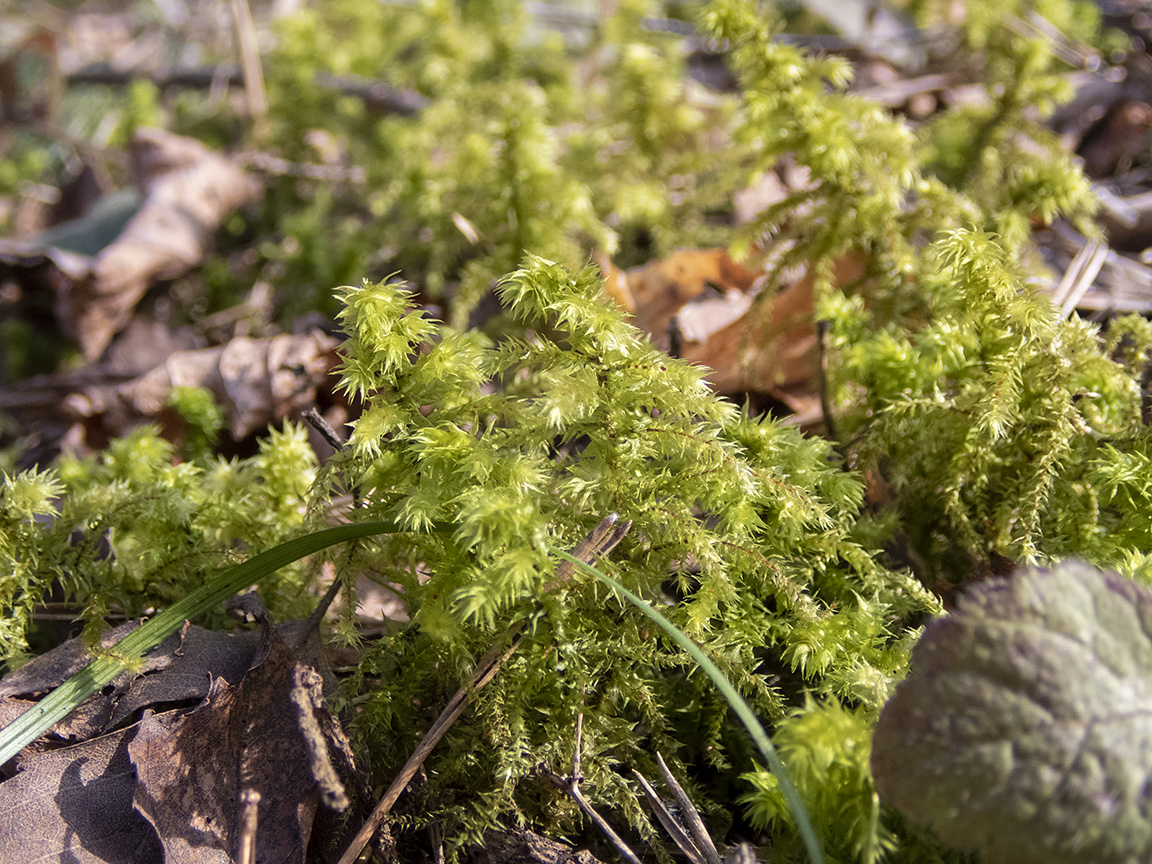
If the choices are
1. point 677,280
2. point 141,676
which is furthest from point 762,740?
point 677,280

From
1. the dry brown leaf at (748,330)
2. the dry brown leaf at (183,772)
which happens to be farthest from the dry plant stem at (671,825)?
the dry brown leaf at (748,330)

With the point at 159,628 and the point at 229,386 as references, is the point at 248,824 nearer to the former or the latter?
the point at 159,628

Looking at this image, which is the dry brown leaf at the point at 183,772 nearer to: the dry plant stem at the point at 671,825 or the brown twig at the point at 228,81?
the dry plant stem at the point at 671,825

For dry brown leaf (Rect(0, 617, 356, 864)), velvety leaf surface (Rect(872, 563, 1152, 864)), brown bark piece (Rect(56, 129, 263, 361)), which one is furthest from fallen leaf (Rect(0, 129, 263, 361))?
velvety leaf surface (Rect(872, 563, 1152, 864))

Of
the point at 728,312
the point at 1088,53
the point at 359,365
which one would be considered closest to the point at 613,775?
the point at 359,365

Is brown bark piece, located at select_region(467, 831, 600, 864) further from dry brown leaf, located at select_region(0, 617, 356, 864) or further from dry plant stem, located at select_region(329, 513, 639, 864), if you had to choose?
dry brown leaf, located at select_region(0, 617, 356, 864)
